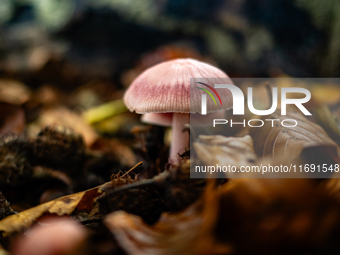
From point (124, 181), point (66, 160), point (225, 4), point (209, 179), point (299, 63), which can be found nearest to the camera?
point (209, 179)

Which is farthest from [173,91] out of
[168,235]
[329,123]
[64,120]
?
[64,120]

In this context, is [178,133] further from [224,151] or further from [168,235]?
[168,235]

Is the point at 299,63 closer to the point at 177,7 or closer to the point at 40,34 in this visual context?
the point at 177,7

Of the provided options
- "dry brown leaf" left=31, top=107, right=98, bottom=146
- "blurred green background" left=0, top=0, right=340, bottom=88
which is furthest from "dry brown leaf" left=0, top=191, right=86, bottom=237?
"blurred green background" left=0, top=0, right=340, bottom=88

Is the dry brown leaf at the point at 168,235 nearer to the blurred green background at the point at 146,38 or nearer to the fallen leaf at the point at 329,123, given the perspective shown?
the fallen leaf at the point at 329,123

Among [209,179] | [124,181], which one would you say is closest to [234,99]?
[209,179]

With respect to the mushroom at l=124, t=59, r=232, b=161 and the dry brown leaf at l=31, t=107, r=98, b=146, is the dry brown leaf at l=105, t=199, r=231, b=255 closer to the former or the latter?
the mushroom at l=124, t=59, r=232, b=161

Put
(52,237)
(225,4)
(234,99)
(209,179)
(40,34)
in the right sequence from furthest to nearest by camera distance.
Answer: (40,34), (225,4), (234,99), (209,179), (52,237)
